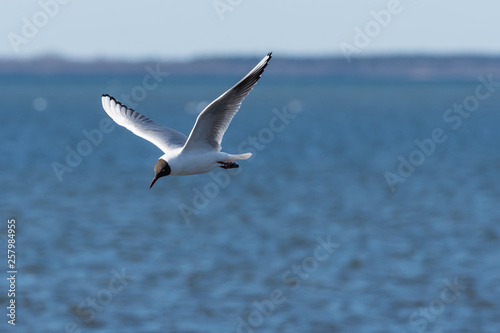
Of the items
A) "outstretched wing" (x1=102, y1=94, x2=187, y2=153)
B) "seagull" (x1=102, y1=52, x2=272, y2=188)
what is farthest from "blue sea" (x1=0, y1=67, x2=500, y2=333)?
"seagull" (x1=102, y1=52, x2=272, y2=188)

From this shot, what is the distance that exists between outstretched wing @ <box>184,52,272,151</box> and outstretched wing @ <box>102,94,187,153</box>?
808 mm

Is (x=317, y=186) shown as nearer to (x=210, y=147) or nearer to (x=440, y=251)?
(x=440, y=251)

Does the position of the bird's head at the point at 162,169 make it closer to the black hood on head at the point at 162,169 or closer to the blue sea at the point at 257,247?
the black hood on head at the point at 162,169

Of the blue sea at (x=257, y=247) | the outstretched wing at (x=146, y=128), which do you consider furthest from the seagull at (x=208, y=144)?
the blue sea at (x=257, y=247)

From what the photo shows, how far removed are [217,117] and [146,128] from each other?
204 cm

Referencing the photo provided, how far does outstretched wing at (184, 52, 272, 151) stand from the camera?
9977 millimetres

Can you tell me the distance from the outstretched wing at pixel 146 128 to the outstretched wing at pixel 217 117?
2.65 feet

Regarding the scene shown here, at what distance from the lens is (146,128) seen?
1214cm

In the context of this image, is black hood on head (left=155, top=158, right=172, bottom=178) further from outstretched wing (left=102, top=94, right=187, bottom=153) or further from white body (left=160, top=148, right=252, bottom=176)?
outstretched wing (left=102, top=94, right=187, bottom=153)

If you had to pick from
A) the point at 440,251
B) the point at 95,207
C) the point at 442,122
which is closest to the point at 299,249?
the point at 440,251

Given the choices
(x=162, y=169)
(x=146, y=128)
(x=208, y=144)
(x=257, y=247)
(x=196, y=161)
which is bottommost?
(x=162, y=169)

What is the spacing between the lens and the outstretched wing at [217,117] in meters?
9.98

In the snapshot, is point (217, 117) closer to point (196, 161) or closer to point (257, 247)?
point (196, 161)

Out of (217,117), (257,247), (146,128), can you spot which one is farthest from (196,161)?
(257,247)
